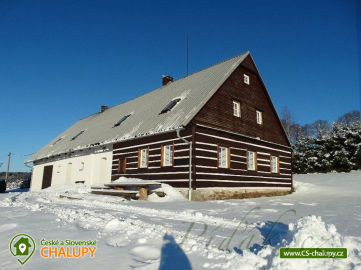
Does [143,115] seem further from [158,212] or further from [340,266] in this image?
[340,266]

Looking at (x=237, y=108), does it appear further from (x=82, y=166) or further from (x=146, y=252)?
(x=146, y=252)

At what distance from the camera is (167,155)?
1486 cm

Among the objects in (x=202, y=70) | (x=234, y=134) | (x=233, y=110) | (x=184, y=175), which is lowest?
(x=184, y=175)

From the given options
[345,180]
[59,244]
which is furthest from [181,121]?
[345,180]

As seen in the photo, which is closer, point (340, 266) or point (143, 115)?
point (340, 266)

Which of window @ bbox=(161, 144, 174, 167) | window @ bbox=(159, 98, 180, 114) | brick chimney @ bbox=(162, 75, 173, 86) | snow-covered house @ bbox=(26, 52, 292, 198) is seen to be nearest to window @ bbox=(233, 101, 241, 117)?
snow-covered house @ bbox=(26, 52, 292, 198)

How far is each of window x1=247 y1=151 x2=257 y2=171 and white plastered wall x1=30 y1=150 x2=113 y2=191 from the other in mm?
8842

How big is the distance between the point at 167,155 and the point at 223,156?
3.01 m

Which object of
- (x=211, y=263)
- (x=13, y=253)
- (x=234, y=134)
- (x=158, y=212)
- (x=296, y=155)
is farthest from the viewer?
(x=296, y=155)

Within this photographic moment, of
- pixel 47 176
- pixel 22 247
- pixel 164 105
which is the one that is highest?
pixel 164 105

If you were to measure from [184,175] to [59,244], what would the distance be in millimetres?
9422

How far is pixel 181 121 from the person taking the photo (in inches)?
528

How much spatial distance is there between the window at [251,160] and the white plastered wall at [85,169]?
884 cm

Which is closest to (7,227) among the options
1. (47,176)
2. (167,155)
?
(167,155)
